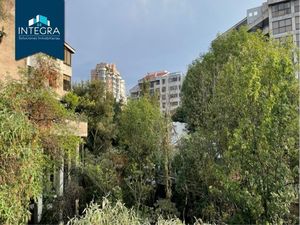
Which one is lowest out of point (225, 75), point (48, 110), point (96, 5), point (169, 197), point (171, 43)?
point (169, 197)

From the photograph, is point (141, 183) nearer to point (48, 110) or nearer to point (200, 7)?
point (48, 110)

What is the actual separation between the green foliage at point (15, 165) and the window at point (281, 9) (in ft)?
104

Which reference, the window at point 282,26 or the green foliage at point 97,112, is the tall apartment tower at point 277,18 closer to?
the window at point 282,26

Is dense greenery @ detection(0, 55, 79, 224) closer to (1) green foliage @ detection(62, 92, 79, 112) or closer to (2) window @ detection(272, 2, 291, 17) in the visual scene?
(1) green foliage @ detection(62, 92, 79, 112)

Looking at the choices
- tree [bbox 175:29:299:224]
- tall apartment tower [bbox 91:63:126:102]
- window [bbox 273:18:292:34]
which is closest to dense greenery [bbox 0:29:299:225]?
tree [bbox 175:29:299:224]

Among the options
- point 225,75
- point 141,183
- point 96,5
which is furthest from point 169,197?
point 96,5

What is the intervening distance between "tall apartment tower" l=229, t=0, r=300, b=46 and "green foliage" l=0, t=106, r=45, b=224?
2896 centimetres

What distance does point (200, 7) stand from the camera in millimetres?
6422

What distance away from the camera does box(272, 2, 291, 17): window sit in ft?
111

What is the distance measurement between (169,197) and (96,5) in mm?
5428

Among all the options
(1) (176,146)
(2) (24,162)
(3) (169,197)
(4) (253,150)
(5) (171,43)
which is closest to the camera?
(4) (253,150)

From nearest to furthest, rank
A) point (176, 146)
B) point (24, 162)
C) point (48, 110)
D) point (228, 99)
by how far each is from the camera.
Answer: point (24, 162) → point (228, 99) → point (48, 110) → point (176, 146)

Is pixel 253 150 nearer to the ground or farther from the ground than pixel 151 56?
nearer to the ground

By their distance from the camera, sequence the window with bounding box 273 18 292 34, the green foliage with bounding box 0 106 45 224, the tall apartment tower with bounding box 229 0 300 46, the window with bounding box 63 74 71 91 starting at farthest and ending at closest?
1. the window with bounding box 273 18 292 34
2. the tall apartment tower with bounding box 229 0 300 46
3. the window with bounding box 63 74 71 91
4. the green foliage with bounding box 0 106 45 224
